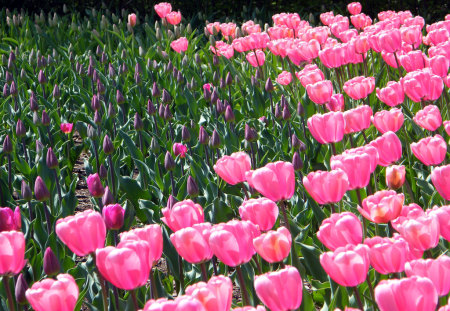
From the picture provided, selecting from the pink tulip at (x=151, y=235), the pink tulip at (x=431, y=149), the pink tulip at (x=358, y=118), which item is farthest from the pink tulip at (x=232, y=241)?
the pink tulip at (x=358, y=118)

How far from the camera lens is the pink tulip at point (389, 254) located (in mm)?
1366

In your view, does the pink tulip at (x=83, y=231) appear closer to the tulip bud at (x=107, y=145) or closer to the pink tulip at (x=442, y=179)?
the pink tulip at (x=442, y=179)

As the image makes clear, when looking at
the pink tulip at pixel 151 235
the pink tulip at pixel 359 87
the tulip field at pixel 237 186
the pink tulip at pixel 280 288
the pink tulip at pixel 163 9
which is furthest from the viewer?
the pink tulip at pixel 163 9

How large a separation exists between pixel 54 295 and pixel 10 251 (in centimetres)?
25

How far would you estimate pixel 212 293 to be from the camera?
3.81ft

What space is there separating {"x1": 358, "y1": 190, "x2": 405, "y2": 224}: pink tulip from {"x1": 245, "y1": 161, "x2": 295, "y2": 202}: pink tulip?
0.22 meters

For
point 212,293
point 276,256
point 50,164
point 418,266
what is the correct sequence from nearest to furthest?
point 212,293 < point 418,266 < point 276,256 < point 50,164

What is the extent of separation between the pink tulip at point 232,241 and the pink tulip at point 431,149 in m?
0.84

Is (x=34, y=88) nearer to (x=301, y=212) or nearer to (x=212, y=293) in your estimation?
(x=301, y=212)

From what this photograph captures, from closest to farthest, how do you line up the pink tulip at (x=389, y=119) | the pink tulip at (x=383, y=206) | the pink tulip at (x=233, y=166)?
the pink tulip at (x=383, y=206)
the pink tulip at (x=233, y=166)
the pink tulip at (x=389, y=119)

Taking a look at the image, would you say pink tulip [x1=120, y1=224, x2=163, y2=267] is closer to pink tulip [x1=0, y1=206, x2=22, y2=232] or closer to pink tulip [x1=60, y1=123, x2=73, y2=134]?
pink tulip [x1=0, y1=206, x2=22, y2=232]

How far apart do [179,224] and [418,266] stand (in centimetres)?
60

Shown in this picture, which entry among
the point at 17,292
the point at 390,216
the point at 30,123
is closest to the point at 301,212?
the point at 390,216

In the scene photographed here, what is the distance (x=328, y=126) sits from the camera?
2.31 m
